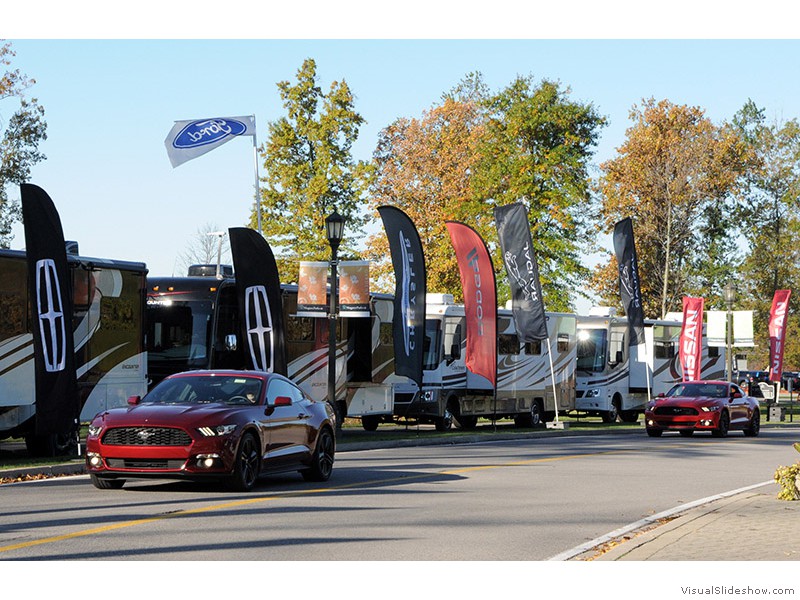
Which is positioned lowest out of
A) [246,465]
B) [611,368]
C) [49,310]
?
[246,465]

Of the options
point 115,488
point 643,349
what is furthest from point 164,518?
point 643,349

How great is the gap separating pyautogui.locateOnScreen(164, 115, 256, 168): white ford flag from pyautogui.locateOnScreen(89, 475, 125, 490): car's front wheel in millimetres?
24210

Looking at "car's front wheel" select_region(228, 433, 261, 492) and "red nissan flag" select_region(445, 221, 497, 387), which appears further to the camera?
"red nissan flag" select_region(445, 221, 497, 387)

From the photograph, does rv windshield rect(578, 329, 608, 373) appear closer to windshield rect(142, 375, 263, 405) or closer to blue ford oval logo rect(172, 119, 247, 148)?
blue ford oval logo rect(172, 119, 247, 148)

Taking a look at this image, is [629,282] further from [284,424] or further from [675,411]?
[284,424]

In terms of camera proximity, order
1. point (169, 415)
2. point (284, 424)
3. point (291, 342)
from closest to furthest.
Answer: point (169, 415)
point (284, 424)
point (291, 342)

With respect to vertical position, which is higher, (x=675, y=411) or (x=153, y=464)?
(x=153, y=464)

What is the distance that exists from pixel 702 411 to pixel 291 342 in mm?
11736

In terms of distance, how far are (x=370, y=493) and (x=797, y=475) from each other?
5294 mm

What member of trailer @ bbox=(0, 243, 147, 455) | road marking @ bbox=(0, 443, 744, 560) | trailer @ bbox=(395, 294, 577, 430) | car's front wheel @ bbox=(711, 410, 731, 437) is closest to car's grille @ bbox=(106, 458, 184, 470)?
road marking @ bbox=(0, 443, 744, 560)

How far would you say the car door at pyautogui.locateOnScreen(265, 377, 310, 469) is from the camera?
1739cm

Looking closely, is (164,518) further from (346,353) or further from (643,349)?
(643,349)

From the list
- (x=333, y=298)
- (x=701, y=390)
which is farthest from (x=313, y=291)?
(x=701, y=390)

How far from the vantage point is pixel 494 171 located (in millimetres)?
60844
